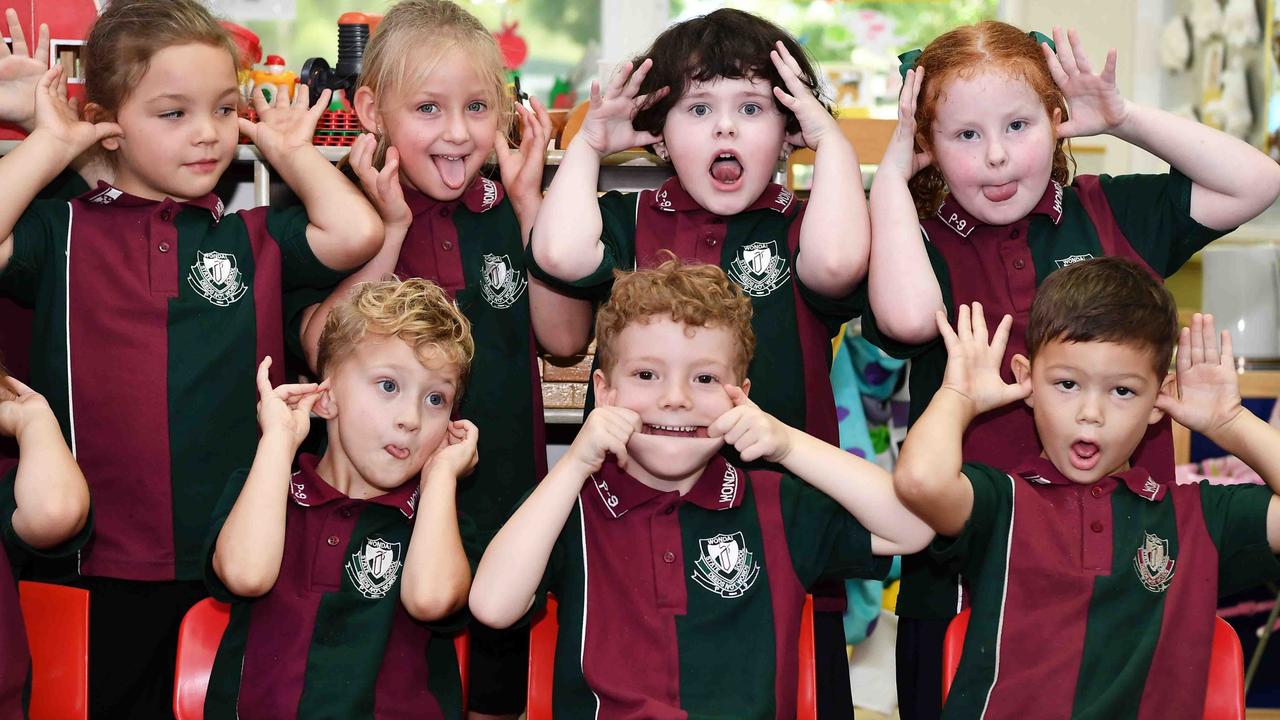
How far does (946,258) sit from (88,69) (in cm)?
156

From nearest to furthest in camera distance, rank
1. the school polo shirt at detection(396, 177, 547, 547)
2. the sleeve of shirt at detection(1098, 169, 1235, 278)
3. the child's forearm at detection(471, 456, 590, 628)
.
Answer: the child's forearm at detection(471, 456, 590, 628) → the sleeve of shirt at detection(1098, 169, 1235, 278) → the school polo shirt at detection(396, 177, 547, 547)

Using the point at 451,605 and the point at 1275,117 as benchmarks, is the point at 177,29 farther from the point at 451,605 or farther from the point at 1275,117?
the point at 1275,117

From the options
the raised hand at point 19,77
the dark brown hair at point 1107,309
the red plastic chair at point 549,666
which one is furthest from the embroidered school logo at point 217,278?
the dark brown hair at point 1107,309

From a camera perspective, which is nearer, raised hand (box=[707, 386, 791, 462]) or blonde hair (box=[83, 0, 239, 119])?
raised hand (box=[707, 386, 791, 462])

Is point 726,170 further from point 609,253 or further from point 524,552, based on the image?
point 524,552

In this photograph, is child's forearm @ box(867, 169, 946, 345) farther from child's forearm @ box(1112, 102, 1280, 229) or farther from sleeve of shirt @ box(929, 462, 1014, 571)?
child's forearm @ box(1112, 102, 1280, 229)

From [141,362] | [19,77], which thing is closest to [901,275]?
[141,362]

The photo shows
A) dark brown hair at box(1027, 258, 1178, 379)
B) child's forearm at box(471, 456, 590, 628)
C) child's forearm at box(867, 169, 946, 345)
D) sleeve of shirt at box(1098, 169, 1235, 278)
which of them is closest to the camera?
child's forearm at box(471, 456, 590, 628)

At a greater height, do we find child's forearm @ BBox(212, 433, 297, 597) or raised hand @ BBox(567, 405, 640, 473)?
raised hand @ BBox(567, 405, 640, 473)

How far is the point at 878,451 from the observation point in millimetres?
3773

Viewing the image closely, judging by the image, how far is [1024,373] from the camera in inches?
80.4

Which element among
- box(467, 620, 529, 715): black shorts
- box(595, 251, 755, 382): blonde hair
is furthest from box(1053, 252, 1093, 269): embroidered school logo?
box(467, 620, 529, 715): black shorts

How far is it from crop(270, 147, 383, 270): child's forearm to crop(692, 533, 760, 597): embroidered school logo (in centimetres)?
83

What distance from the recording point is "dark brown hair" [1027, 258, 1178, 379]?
6.42ft
